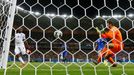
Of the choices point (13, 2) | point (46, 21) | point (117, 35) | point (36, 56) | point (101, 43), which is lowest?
point (36, 56)

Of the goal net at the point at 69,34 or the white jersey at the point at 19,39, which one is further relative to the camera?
the white jersey at the point at 19,39

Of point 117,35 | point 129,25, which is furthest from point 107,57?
point 129,25

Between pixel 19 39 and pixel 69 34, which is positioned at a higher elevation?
pixel 19 39

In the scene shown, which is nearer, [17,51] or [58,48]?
[17,51]

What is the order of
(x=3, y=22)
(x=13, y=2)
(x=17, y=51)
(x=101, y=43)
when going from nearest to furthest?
(x=13, y=2) < (x=3, y=22) < (x=17, y=51) < (x=101, y=43)

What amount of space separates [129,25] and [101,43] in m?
13.5

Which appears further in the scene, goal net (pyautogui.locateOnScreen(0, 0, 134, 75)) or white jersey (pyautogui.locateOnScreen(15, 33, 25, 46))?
white jersey (pyautogui.locateOnScreen(15, 33, 25, 46))

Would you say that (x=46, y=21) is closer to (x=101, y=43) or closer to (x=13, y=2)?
(x=101, y=43)

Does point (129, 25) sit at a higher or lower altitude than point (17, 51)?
lower

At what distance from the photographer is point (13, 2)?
2.53 metres

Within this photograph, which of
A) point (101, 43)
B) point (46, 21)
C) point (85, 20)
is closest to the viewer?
point (101, 43)

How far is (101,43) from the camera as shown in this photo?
732 centimetres

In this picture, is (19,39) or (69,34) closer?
(19,39)

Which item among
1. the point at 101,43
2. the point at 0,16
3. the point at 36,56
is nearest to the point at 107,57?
the point at 101,43
